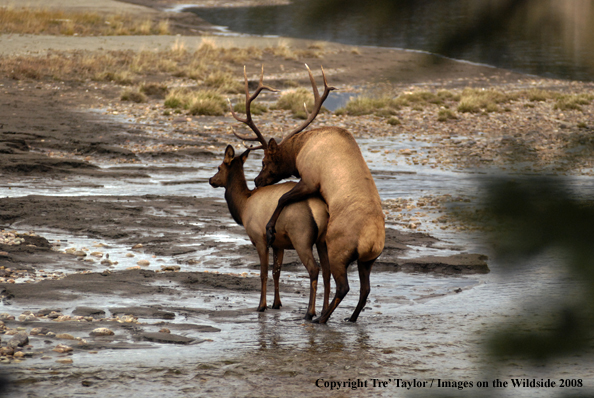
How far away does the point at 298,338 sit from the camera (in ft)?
20.3

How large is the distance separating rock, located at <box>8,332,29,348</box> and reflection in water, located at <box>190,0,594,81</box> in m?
4.29

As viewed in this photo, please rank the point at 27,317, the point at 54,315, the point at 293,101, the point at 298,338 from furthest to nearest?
1. the point at 293,101
2. the point at 54,315
3. the point at 27,317
4. the point at 298,338

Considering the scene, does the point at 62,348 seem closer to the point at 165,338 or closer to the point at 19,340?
the point at 19,340

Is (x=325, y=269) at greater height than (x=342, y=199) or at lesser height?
lesser

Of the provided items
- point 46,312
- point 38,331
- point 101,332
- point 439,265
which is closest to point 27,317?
point 46,312

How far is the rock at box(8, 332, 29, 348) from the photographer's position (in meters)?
5.33

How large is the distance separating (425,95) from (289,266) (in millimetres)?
21323

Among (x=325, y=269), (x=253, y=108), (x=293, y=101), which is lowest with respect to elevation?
(x=325, y=269)

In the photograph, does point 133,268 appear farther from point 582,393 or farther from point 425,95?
point 425,95

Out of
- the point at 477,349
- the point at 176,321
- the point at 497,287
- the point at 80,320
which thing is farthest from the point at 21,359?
the point at 497,287

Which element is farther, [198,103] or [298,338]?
[198,103]

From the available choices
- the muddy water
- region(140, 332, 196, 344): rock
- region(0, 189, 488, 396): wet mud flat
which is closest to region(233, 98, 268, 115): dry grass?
region(0, 189, 488, 396): wet mud flat

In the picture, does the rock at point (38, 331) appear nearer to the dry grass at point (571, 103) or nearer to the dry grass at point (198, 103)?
the dry grass at point (571, 103)

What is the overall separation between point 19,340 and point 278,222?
8.07ft
